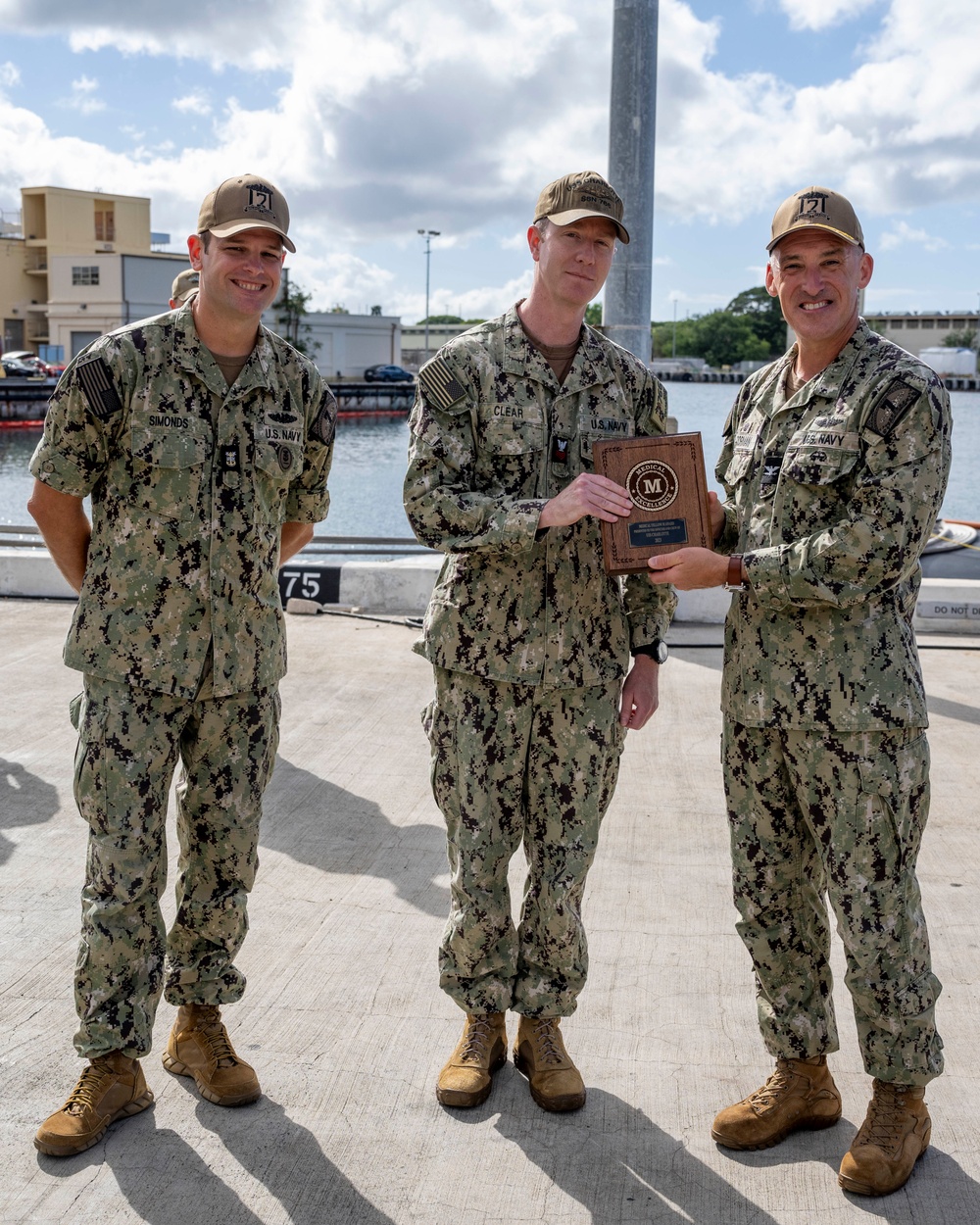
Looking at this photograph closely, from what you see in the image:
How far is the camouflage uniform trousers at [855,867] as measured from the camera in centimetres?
270

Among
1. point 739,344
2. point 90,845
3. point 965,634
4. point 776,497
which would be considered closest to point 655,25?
point 965,634

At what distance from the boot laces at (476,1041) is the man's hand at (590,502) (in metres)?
1.24

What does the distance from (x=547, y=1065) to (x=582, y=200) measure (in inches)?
79.7

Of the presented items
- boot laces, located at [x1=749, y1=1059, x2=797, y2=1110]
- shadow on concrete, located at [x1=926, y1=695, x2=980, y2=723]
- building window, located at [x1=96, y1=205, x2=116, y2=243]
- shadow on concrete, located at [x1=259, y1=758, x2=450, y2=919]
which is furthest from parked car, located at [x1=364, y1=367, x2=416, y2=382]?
boot laces, located at [x1=749, y1=1059, x2=797, y2=1110]

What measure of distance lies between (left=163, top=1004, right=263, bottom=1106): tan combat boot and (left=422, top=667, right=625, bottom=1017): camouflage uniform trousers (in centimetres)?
52

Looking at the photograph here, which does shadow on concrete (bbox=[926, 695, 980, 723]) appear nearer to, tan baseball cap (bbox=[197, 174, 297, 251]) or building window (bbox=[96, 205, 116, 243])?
tan baseball cap (bbox=[197, 174, 297, 251])

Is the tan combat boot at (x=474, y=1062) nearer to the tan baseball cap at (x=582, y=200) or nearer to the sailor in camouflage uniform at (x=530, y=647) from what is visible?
the sailor in camouflage uniform at (x=530, y=647)

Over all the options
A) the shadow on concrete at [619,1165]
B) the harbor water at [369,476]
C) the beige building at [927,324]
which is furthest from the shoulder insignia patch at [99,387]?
the beige building at [927,324]

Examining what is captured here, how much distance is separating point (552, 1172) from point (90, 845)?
1.25 m

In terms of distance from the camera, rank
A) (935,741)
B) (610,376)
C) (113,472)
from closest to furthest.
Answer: (113,472) < (610,376) < (935,741)

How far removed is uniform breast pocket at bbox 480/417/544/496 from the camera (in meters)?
3.00

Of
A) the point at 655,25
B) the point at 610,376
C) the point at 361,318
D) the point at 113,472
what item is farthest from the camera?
the point at 361,318

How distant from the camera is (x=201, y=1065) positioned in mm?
3002

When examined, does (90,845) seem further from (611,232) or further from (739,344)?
(739,344)
